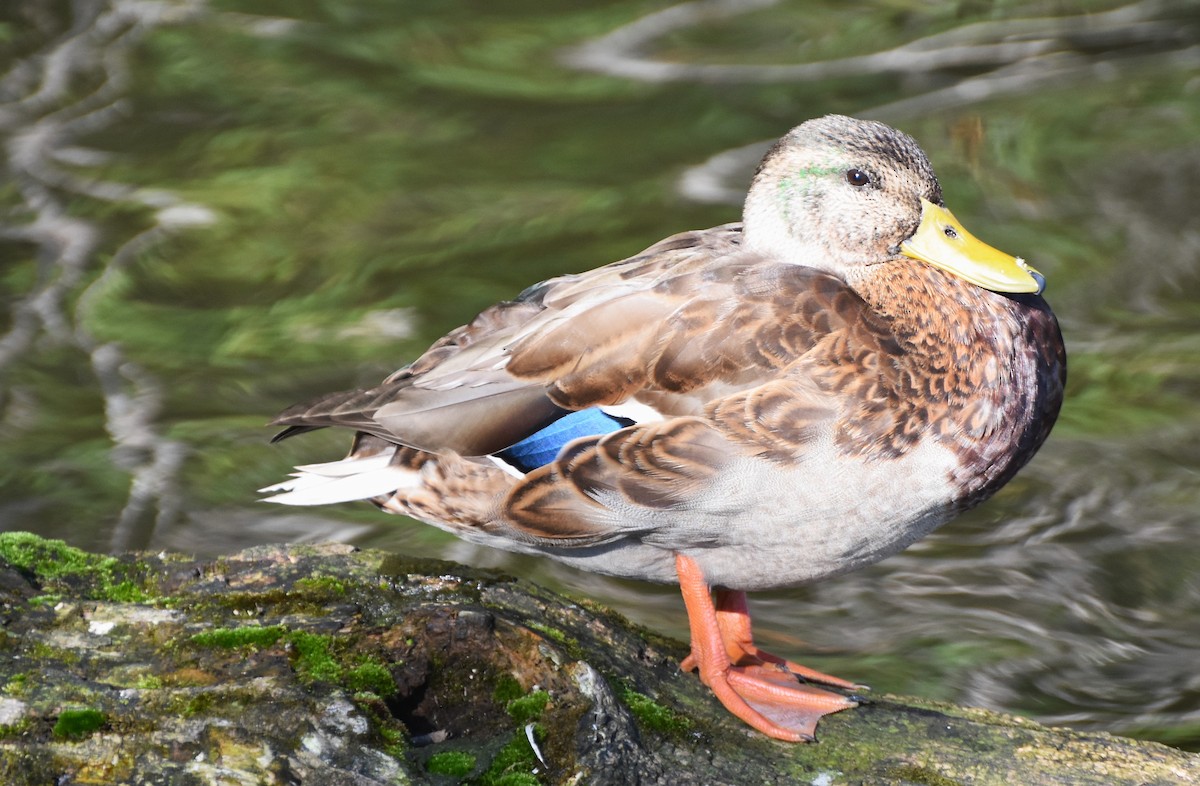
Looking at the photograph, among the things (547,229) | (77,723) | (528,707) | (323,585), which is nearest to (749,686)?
(528,707)

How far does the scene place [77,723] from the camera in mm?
2781

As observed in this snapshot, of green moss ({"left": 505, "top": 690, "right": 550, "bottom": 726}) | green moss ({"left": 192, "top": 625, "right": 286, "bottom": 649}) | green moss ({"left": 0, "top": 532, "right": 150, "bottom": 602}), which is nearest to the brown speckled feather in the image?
green moss ({"left": 0, "top": 532, "right": 150, "bottom": 602})

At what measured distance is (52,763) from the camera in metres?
2.71

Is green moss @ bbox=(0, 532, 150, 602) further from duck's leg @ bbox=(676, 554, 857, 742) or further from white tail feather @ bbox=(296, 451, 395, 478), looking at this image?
duck's leg @ bbox=(676, 554, 857, 742)

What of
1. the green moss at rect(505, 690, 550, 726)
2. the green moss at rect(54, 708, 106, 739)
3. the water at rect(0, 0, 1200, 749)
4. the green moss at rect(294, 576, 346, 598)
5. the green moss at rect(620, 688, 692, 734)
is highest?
the green moss at rect(54, 708, 106, 739)

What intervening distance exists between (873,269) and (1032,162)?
588cm

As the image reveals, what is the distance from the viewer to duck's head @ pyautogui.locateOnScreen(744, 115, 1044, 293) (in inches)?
154

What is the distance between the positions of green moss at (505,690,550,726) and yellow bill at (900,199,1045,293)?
1660 millimetres

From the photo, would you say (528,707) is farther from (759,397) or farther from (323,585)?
(759,397)

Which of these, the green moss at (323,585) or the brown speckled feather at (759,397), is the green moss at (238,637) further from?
the brown speckled feather at (759,397)

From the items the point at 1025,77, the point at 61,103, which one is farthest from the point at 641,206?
the point at 61,103

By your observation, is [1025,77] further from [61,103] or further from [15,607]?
[15,607]

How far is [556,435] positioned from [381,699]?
101cm

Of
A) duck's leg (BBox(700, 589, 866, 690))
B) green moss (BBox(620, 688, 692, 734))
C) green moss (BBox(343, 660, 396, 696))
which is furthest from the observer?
duck's leg (BBox(700, 589, 866, 690))
